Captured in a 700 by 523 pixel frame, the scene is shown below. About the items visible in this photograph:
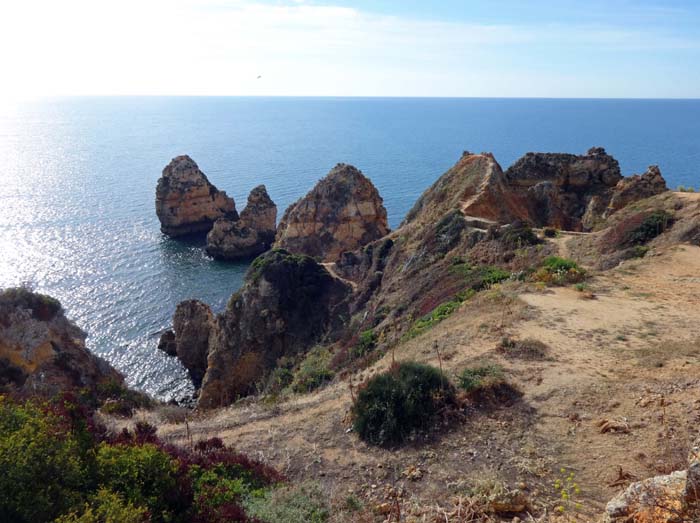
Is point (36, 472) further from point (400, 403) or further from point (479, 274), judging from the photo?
point (479, 274)

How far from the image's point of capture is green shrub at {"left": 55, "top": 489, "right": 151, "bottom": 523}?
6609mm

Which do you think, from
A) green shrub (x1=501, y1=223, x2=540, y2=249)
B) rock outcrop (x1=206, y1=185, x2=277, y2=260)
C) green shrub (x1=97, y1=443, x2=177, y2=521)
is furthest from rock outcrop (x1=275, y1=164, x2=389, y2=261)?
green shrub (x1=97, y1=443, x2=177, y2=521)

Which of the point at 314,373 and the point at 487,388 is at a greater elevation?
the point at 487,388

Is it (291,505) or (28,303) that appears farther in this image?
(28,303)

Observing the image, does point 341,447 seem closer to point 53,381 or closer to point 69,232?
point 53,381

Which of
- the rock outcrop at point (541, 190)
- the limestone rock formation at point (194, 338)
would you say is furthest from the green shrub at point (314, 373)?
the limestone rock formation at point (194, 338)

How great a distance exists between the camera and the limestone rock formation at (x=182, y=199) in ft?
226

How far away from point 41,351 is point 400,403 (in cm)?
2070

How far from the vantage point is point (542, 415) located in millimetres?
11617

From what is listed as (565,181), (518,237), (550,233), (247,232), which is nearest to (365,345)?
(518,237)

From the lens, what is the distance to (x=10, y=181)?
3986 inches

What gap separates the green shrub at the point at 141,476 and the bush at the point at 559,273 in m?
16.5

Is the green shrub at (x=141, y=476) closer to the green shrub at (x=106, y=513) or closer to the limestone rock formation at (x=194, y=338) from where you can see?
the green shrub at (x=106, y=513)

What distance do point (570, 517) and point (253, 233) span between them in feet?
191
